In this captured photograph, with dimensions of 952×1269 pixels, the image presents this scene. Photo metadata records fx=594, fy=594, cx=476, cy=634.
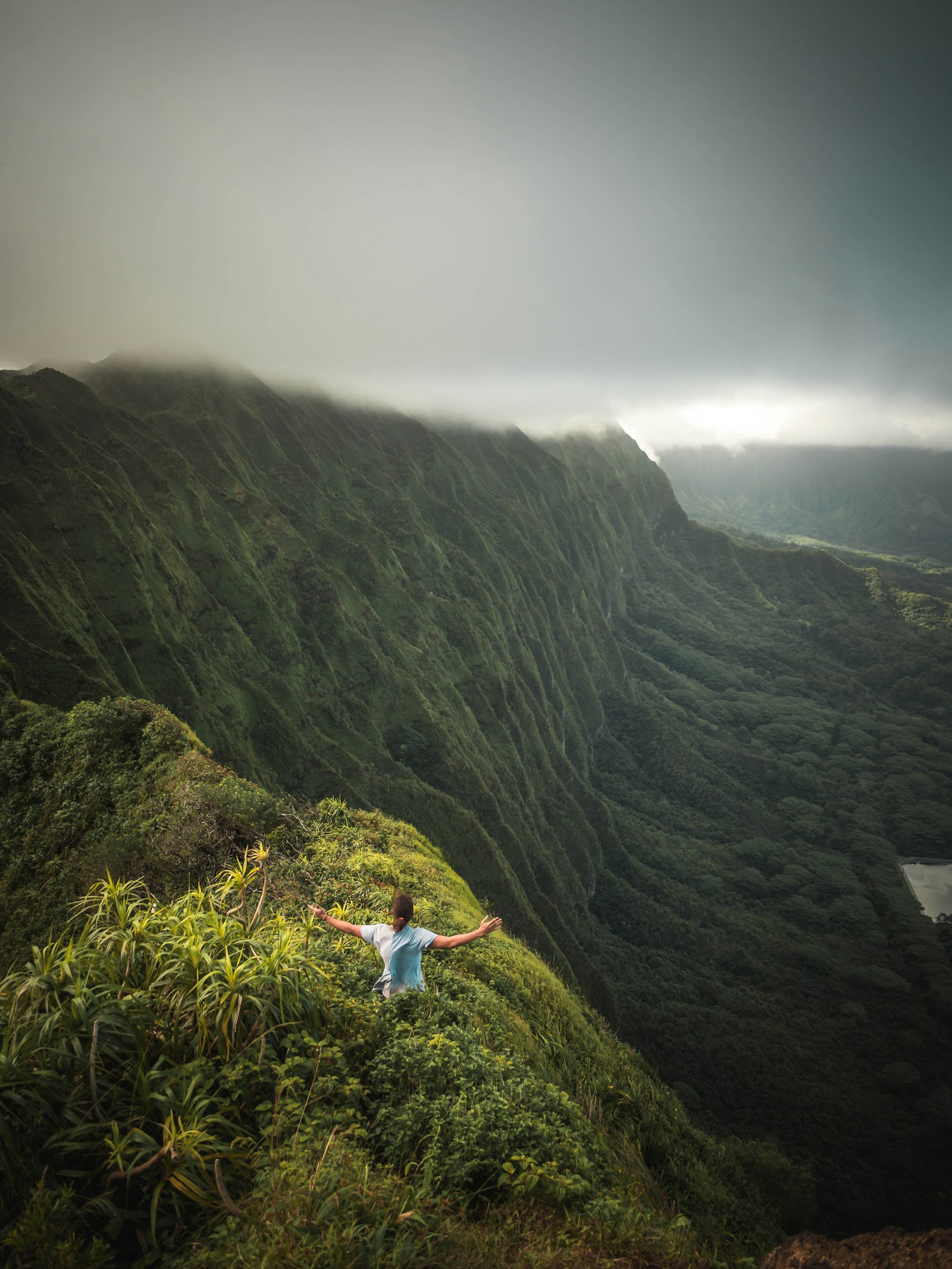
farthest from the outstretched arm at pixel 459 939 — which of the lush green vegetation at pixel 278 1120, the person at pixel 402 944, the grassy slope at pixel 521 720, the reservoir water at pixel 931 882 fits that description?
the reservoir water at pixel 931 882

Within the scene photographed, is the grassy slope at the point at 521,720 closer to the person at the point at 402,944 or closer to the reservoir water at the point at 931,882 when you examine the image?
the reservoir water at the point at 931,882

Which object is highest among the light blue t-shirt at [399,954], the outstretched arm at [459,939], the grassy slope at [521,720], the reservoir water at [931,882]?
the outstretched arm at [459,939]

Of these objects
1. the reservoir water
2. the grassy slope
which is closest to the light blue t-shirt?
the grassy slope

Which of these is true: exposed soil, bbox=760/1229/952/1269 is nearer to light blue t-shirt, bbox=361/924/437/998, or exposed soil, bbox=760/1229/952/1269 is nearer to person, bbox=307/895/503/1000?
person, bbox=307/895/503/1000

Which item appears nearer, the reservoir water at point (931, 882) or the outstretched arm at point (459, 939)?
the outstretched arm at point (459, 939)

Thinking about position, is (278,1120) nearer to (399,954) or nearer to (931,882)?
(399,954)

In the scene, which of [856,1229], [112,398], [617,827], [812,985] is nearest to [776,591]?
[617,827]

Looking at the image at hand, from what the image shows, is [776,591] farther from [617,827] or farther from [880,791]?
[617,827]
